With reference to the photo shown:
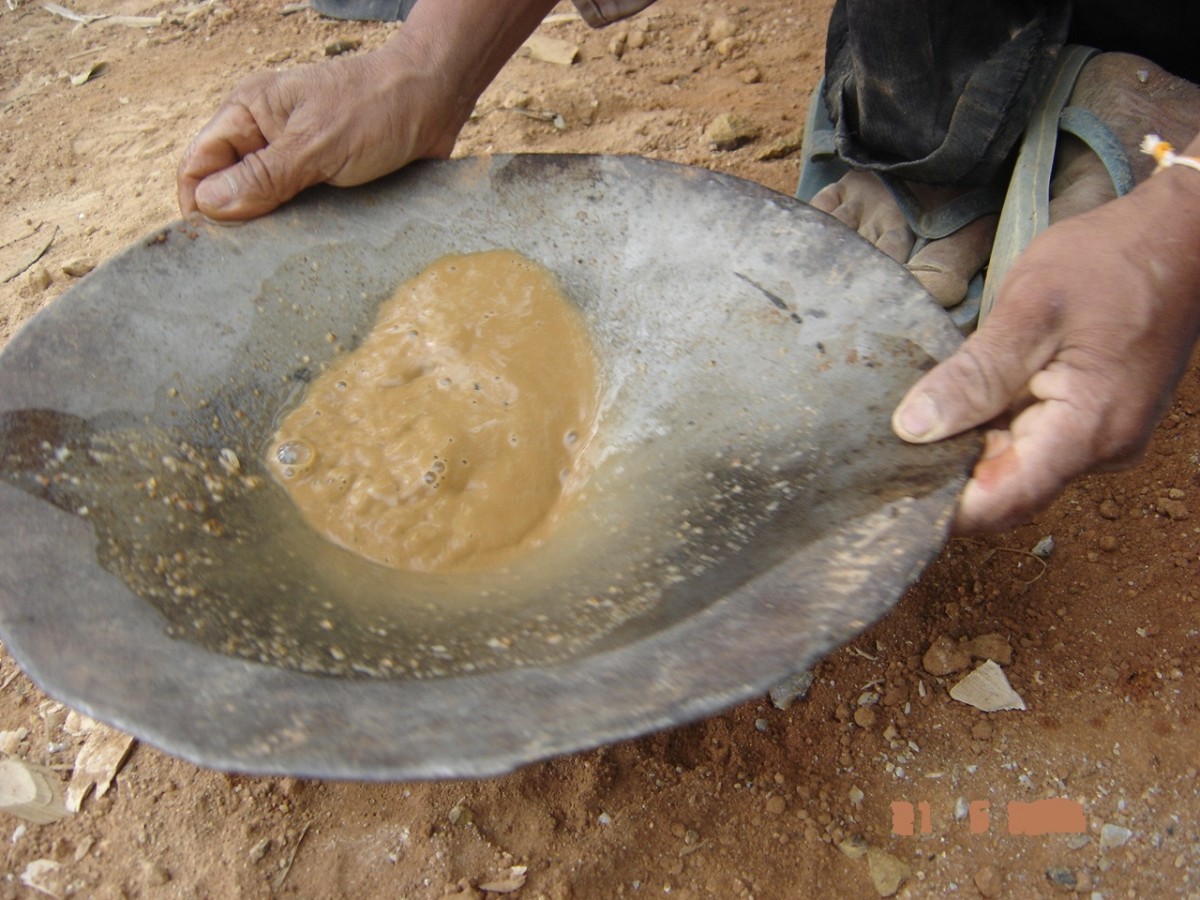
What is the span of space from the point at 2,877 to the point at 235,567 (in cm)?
77

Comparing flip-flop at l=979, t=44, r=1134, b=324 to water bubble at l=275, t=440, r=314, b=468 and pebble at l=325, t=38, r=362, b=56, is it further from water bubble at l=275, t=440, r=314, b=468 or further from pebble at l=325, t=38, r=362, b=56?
pebble at l=325, t=38, r=362, b=56

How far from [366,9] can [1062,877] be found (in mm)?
3726

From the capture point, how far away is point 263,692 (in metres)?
1.01

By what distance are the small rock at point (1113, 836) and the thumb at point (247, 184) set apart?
5.84 ft

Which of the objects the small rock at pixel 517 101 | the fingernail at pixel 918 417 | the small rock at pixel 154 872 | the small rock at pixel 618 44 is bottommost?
the small rock at pixel 154 872

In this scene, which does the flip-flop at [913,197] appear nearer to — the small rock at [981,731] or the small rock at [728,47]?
the small rock at [981,731]

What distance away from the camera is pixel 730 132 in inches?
110

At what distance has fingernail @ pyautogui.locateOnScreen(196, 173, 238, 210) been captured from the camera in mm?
1545

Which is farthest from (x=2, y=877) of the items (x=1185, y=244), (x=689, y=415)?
(x=1185, y=244)

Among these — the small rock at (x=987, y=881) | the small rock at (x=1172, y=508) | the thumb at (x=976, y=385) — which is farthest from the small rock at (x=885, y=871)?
the small rock at (x=1172, y=508)

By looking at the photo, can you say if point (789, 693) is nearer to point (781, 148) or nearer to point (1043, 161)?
point (1043, 161)

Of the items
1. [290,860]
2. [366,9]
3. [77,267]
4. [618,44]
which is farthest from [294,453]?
[366,9]

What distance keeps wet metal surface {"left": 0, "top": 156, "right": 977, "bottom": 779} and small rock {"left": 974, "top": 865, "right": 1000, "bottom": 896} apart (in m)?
0.67

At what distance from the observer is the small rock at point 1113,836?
A: 4.65 ft
